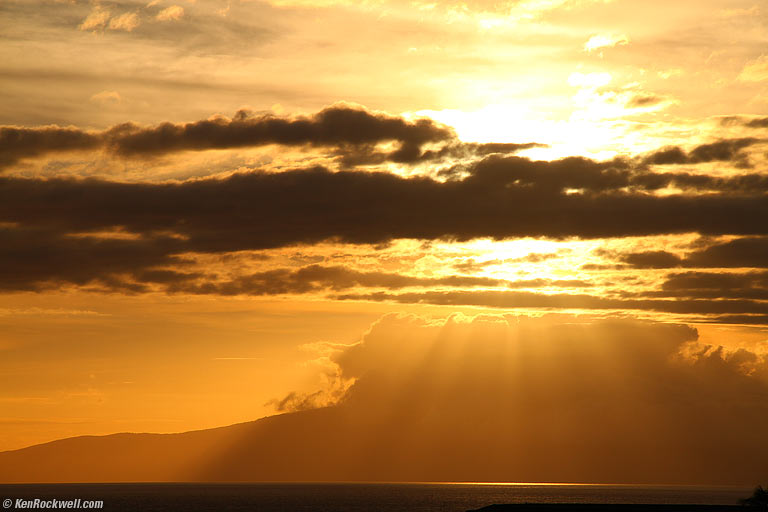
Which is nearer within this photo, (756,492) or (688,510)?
(756,492)

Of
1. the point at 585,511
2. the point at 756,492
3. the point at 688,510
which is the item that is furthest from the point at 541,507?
the point at 756,492

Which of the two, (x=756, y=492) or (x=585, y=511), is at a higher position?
(x=756, y=492)

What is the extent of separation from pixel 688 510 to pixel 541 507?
26.9 meters

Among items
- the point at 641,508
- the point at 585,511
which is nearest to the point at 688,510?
the point at 641,508

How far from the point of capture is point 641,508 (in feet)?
543

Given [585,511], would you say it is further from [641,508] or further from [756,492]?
[756,492]

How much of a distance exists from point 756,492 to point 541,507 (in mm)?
43051

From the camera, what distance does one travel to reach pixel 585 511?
16388cm

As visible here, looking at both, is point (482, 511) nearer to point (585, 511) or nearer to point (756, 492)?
point (585, 511)

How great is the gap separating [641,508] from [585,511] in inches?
417

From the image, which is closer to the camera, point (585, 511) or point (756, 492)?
point (756, 492)

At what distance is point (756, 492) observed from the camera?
143 meters

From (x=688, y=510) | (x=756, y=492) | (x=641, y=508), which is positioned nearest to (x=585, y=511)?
(x=641, y=508)

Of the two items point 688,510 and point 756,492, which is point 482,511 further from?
point 756,492
